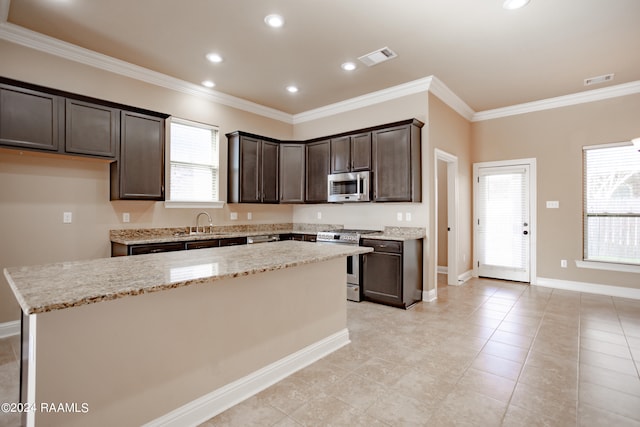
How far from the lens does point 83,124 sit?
330cm

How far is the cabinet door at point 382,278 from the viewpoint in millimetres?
4078

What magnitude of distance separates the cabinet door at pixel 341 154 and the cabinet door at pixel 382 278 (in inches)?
58.6

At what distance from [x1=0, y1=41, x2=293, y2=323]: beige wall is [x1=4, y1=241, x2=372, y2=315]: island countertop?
1911mm

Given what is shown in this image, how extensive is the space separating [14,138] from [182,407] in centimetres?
293

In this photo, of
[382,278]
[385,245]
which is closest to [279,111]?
[385,245]

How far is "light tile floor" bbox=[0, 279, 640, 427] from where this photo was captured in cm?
195

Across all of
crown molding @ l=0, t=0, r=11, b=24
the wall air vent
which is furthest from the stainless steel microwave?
crown molding @ l=0, t=0, r=11, b=24

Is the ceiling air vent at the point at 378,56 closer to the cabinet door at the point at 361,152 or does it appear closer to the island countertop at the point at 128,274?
the cabinet door at the point at 361,152

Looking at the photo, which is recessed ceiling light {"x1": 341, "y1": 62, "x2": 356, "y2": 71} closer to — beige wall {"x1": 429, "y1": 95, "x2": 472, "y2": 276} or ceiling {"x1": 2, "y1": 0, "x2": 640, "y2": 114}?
ceiling {"x1": 2, "y1": 0, "x2": 640, "y2": 114}

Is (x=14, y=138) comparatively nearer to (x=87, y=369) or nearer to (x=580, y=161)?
(x=87, y=369)

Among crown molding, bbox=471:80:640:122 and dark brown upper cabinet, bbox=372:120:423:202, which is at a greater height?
crown molding, bbox=471:80:640:122

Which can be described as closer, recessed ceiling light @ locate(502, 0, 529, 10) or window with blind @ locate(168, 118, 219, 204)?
recessed ceiling light @ locate(502, 0, 529, 10)

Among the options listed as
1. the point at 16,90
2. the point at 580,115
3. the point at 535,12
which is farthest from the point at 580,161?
the point at 16,90

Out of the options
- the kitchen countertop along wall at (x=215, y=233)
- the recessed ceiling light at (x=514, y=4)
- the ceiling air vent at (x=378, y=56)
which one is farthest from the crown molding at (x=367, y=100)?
the kitchen countertop along wall at (x=215, y=233)
